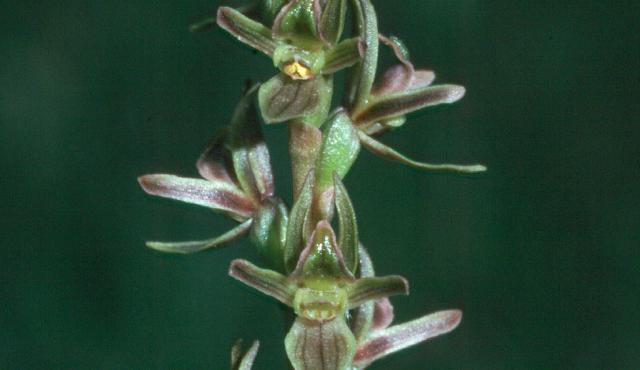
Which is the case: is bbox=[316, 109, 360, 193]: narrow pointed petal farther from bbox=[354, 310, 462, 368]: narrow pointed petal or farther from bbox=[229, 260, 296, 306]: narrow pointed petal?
bbox=[354, 310, 462, 368]: narrow pointed petal

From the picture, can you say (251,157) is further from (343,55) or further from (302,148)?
(343,55)

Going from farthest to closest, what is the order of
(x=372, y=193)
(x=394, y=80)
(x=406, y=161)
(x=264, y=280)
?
(x=372, y=193)
(x=394, y=80)
(x=406, y=161)
(x=264, y=280)

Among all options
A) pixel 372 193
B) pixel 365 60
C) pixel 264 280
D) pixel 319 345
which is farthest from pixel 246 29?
pixel 372 193

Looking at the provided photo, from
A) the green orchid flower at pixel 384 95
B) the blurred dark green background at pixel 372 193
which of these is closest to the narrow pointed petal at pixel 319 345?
the green orchid flower at pixel 384 95

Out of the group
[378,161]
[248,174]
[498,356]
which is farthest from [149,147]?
[248,174]

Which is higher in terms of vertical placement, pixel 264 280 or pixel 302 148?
pixel 302 148

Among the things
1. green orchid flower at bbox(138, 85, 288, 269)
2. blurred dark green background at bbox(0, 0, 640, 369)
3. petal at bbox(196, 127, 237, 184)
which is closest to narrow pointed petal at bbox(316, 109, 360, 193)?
green orchid flower at bbox(138, 85, 288, 269)
